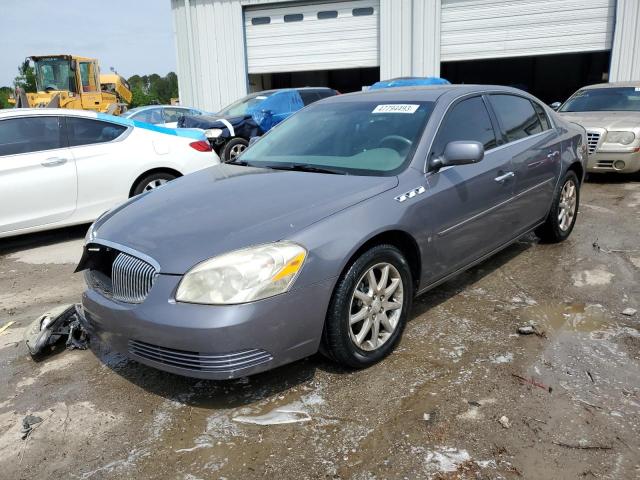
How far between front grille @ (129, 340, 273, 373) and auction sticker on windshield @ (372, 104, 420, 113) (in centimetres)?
200

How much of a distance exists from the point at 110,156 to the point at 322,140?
323 cm

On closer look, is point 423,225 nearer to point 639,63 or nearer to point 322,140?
point 322,140

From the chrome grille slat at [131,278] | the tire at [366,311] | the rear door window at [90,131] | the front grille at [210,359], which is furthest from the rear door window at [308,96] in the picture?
the front grille at [210,359]

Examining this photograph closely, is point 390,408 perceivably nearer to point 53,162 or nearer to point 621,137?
point 53,162

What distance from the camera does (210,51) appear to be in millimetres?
16953

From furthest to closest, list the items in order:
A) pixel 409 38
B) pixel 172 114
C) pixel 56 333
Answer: pixel 409 38, pixel 172 114, pixel 56 333

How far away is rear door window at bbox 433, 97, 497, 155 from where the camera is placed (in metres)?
3.64

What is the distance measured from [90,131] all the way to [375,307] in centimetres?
446

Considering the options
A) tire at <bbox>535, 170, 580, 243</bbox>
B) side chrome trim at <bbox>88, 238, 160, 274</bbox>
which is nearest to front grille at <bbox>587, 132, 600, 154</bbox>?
tire at <bbox>535, 170, 580, 243</bbox>

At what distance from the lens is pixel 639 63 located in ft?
47.5

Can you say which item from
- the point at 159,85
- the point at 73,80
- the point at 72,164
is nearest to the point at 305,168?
the point at 72,164

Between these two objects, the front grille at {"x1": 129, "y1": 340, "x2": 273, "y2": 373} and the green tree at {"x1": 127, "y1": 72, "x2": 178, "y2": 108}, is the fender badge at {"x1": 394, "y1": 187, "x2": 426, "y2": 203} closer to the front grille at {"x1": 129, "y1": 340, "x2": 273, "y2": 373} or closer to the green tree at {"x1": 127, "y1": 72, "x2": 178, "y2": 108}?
the front grille at {"x1": 129, "y1": 340, "x2": 273, "y2": 373}

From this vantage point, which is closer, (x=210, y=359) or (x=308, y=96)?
(x=210, y=359)

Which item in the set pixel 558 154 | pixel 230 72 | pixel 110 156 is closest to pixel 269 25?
pixel 230 72
